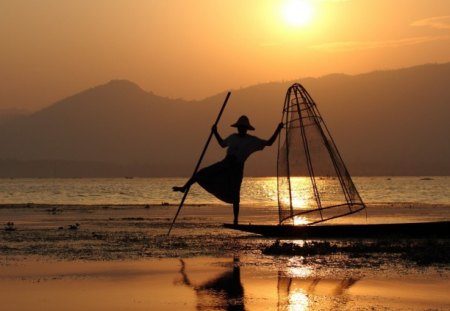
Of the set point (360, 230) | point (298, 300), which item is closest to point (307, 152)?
point (360, 230)

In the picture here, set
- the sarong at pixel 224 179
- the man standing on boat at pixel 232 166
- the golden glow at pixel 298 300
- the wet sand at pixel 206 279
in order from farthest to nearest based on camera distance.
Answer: the sarong at pixel 224 179, the man standing on boat at pixel 232 166, the wet sand at pixel 206 279, the golden glow at pixel 298 300

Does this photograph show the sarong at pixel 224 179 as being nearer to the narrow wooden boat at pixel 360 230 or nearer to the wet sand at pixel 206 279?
the narrow wooden boat at pixel 360 230

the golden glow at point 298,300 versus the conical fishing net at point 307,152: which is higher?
the conical fishing net at point 307,152

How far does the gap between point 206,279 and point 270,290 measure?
1741mm

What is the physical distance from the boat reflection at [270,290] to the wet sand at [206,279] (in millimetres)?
14

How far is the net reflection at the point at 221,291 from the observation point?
11.0 m

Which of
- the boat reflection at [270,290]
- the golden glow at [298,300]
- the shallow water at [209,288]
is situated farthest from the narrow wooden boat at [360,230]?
the golden glow at [298,300]

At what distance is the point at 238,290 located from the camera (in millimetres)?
12359

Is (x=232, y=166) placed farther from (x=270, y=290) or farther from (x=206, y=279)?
(x=270, y=290)

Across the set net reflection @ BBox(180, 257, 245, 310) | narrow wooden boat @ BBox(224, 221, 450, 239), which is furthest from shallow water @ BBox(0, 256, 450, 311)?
narrow wooden boat @ BBox(224, 221, 450, 239)

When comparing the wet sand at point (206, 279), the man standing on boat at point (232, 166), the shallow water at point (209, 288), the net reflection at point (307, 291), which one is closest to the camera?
the net reflection at point (307, 291)

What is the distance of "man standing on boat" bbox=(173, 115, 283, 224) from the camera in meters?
20.5

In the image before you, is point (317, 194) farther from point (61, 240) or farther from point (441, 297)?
point (441, 297)

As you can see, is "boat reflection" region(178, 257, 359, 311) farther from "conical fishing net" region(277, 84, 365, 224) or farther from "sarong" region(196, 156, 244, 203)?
"conical fishing net" region(277, 84, 365, 224)
